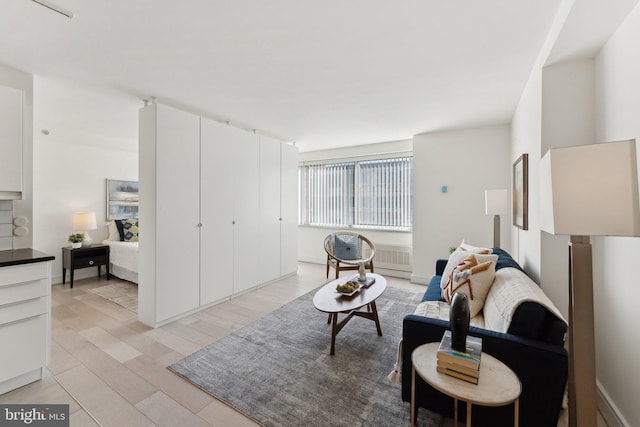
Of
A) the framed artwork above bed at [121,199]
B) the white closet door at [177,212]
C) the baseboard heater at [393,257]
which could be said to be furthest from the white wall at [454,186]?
the framed artwork above bed at [121,199]

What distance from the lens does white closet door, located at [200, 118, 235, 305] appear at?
11.3ft

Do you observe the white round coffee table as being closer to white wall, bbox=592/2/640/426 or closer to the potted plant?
white wall, bbox=592/2/640/426

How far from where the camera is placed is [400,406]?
5.89ft

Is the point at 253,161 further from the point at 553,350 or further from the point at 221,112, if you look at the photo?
the point at 553,350

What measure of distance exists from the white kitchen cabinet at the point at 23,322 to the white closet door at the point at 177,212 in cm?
95

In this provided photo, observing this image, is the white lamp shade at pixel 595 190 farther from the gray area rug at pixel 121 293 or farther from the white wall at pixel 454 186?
the gray area rug at pixel 121 293

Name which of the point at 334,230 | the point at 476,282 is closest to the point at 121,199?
the point at 334,230

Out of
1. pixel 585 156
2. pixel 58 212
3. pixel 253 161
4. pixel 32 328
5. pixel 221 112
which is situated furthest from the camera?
pixel 58 212

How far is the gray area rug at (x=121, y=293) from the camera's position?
11.8 feet

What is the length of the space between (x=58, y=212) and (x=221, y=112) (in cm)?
343

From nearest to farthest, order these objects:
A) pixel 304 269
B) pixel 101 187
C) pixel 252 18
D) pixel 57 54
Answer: pixel 252 18, pixel 57 54, pixel 101 187, pixel 304 269

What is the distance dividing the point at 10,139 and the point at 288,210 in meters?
3.41

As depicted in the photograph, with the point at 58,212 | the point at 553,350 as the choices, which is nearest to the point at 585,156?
the point at 553,350

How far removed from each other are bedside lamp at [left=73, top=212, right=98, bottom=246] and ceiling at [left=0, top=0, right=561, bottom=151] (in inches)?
64.0
